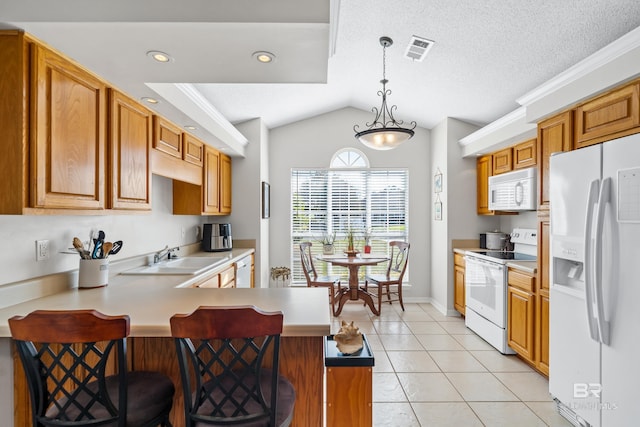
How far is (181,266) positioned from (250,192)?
1.63 m

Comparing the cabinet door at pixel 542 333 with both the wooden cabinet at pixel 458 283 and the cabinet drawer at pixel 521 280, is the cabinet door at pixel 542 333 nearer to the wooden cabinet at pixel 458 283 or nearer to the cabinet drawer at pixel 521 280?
the cabinet drawer at pixel 521 280

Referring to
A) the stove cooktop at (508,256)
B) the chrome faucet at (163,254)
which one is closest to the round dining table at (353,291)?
the stove cooktop at (508,256)

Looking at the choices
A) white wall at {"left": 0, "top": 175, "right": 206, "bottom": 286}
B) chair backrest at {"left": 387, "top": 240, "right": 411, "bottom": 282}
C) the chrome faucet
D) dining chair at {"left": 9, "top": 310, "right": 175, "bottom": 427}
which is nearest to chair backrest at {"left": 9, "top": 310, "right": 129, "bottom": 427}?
dining chair at {"left": 9, "top": 310, "right": 175, "bottom": 427}

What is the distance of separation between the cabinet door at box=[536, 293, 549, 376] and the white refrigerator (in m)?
0.43

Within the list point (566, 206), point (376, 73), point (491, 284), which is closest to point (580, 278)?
point (566, 206)

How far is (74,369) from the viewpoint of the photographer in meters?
1.19

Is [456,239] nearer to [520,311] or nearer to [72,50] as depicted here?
[520,311]

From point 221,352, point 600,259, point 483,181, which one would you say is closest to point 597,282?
point 600,259

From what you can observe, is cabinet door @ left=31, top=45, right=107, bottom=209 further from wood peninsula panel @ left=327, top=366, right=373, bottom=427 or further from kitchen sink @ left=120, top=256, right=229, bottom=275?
wood peninsula panel @ left=327, top=366, right=373, bottom=427

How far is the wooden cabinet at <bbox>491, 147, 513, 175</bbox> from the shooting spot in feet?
12.7

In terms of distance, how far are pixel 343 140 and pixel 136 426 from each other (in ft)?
15.5

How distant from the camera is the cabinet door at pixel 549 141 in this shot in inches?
97.1

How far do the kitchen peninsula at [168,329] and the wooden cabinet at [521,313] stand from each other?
202cm

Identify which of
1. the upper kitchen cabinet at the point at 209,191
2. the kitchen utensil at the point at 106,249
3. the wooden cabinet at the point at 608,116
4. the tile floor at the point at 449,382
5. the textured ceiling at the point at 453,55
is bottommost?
the tile floor at the point at 449,382
